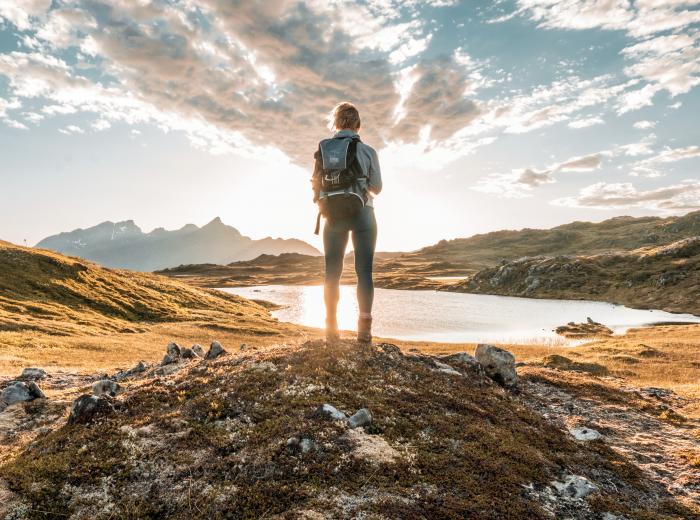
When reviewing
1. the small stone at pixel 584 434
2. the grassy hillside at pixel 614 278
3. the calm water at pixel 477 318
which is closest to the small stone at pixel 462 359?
the small stone at pixel 584 434

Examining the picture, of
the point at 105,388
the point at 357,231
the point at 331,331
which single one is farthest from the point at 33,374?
the point at 357,231

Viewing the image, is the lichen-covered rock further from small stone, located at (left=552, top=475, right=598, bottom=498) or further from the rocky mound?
small stone, located at (left=552, top=475, right=598, bottom=498)

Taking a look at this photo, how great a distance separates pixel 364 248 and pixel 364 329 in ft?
7.24

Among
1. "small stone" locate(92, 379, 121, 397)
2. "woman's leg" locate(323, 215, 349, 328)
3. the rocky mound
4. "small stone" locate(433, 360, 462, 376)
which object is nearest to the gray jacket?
"woman's leg" locate(323, 215, 349, 328)

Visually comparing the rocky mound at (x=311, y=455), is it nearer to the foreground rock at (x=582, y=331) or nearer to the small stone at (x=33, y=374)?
the small stone at (x=33, y=374)

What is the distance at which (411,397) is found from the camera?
339 inches

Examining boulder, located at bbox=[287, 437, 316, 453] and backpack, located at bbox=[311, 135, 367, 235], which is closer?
boulder, located at bbox=[287, 437, 316, 453]

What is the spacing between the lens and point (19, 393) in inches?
409

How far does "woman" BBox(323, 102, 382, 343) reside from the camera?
9.52 meters

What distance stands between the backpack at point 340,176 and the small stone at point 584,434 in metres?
7.60

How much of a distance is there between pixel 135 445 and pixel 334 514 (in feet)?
12.0

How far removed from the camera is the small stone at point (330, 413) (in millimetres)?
7281

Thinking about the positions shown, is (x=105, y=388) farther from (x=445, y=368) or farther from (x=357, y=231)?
(x=445, y=368)

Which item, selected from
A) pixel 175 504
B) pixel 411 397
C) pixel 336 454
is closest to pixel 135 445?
pixel 175 504
